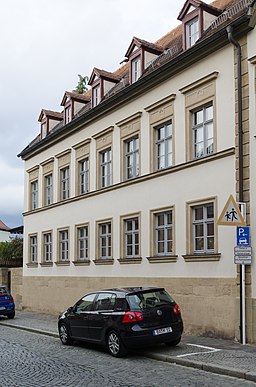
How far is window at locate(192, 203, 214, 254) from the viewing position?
54.0 feet

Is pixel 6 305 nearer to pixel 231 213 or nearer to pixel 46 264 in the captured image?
pixel 46 264

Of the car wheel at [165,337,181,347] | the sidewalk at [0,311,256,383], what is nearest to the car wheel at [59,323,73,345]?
the sidewalk at [0,311,256,383]

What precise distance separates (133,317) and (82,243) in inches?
472

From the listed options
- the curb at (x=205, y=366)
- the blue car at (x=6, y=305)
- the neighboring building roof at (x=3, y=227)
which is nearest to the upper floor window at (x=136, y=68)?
the blue car at (x=6, y=305)

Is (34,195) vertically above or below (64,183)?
below

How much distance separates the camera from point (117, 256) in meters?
21.2

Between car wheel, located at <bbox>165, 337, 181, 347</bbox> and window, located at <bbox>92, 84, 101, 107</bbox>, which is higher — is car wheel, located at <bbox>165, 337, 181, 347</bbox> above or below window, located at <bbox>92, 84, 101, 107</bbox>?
below

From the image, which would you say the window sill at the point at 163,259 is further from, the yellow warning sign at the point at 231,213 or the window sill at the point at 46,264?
the window sill at the point at 46,264

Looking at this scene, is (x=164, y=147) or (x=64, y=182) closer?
(x=164, y=147)

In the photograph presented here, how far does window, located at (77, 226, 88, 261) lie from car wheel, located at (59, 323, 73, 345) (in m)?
8.34

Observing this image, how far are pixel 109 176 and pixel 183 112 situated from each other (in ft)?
19.3

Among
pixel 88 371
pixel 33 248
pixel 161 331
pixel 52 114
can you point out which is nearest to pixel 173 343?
pixel 161 331

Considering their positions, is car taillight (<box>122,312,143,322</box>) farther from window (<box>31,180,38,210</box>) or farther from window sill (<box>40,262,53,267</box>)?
window (<box>31,180,38,210</box>)

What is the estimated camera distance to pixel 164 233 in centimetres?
1861
